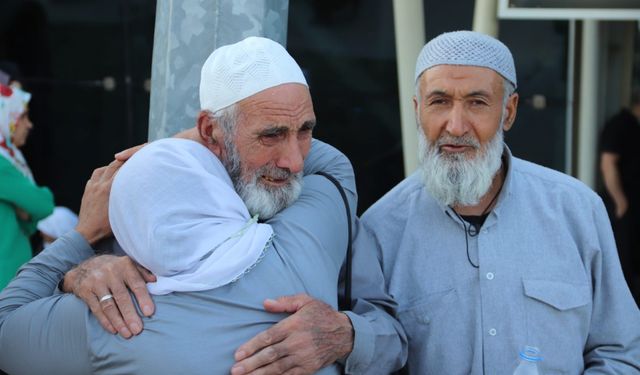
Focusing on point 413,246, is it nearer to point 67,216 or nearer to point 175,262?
point 175,262

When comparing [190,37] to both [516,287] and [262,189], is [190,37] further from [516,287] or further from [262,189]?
[516,287]

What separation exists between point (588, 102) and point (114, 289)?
3902mm

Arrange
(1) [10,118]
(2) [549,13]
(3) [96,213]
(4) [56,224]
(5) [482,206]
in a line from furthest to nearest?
(4) [56,224]
(1) [10,118]
(2) [549,13]
(5) [482,206]
(3) [96,213]

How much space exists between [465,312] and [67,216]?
3.64 m

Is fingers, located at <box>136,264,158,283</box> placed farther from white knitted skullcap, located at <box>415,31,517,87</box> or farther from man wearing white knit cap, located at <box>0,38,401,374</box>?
white knitted skullcap, located at <box>415,31,517,87</box>

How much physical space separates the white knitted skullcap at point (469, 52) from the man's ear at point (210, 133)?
0.70 m

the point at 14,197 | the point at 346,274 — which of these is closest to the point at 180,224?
the point at 346,274

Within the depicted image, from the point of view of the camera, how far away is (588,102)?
5016 mm

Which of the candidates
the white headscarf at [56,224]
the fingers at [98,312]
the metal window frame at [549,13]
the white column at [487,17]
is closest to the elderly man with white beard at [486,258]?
the fingers at [98,312]

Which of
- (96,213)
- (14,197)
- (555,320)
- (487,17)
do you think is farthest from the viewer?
(14,197)

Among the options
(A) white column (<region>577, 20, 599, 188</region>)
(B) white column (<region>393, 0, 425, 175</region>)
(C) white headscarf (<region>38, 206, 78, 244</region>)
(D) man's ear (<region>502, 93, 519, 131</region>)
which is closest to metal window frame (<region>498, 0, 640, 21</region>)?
(B) white column (<region>393, 0, 425, 175</region>)

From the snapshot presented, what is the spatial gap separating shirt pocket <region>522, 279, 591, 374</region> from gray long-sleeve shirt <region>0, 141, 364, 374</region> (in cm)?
63

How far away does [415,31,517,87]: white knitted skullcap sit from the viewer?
92.4 inches

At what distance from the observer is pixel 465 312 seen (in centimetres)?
236
